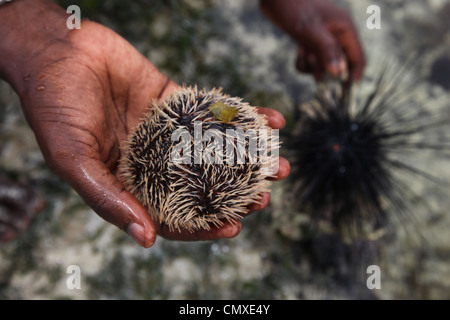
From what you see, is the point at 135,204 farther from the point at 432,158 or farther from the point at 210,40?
the point at 432,158

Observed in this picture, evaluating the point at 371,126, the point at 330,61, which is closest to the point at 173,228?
the point at 371,126

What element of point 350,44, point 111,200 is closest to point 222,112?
point 111,200

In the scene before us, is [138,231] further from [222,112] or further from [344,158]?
[344,158]

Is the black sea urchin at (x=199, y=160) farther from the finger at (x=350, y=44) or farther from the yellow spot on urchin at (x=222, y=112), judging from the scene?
the finger at (x=350, y=44)

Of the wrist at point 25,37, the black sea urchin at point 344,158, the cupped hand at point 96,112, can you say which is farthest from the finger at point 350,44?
the wrist at point 25,37

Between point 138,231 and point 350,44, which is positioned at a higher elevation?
point 350,44

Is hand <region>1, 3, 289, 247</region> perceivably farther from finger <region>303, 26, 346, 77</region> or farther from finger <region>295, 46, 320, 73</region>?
finger <region>295, 46, 320, 73</region>
